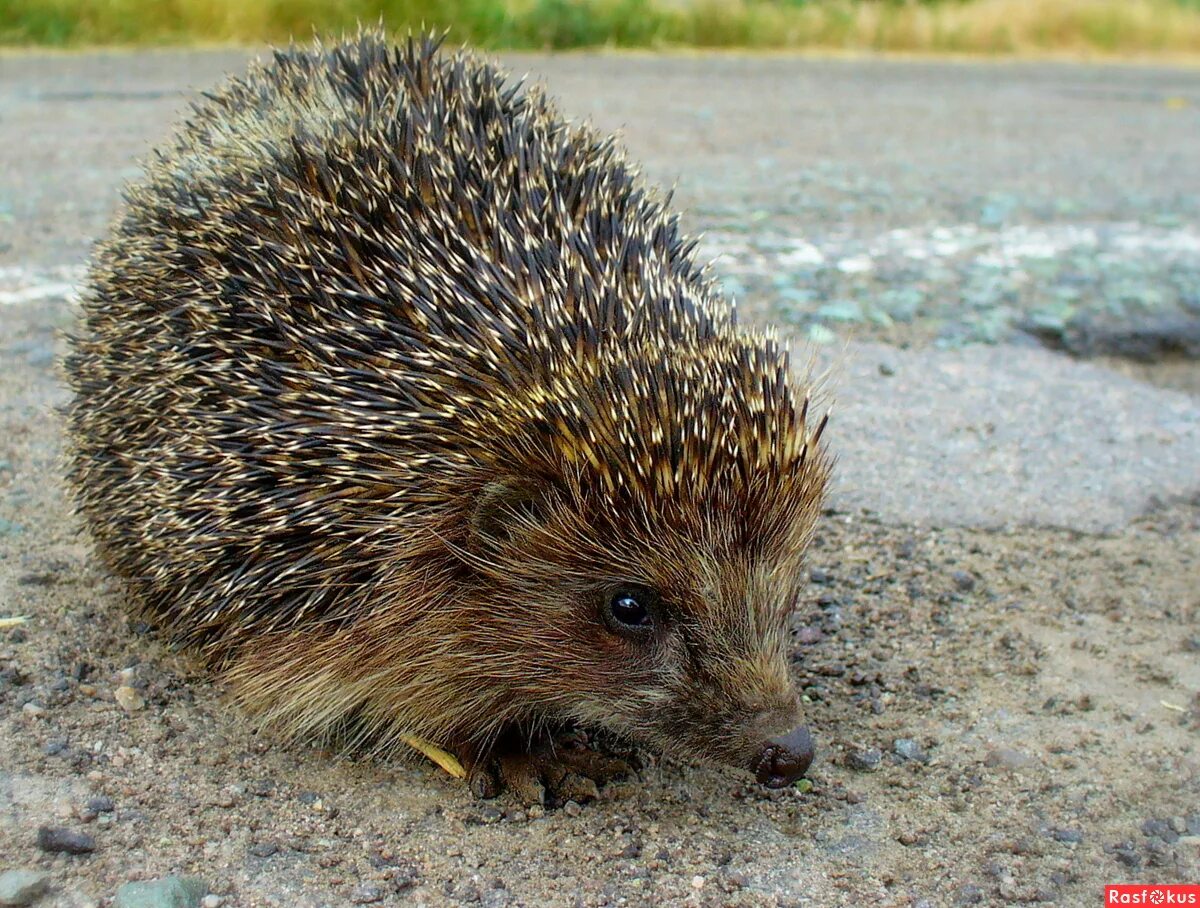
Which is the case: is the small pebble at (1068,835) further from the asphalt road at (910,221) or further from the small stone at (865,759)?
the asphalt road at (910,221)

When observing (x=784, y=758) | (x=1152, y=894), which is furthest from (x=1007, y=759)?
(x=784, y=758)

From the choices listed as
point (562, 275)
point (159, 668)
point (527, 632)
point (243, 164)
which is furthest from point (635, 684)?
point (243, 164)

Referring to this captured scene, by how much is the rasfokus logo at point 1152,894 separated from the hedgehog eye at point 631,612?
55.2 inches

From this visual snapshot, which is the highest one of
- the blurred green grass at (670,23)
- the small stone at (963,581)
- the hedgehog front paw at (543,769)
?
the blurred green grass at (670,23)

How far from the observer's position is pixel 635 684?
3.56m

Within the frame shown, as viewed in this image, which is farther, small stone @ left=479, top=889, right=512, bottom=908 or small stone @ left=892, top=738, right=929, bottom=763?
small stone @ left=892, top=738, right=929, bottom=763

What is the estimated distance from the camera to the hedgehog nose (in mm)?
3352

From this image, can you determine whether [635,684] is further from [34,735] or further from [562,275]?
[34,735]

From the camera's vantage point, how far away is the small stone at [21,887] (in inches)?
115

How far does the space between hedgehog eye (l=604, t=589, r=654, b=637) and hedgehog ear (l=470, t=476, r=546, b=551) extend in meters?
0.31

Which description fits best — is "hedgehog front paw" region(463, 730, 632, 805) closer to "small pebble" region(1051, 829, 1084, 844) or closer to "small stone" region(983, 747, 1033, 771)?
"small stone" region(983, 747, 1033, 771)

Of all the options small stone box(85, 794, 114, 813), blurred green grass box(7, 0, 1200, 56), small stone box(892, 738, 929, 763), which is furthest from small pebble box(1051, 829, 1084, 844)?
blurred green grass box(7, 0, 1200, 56)

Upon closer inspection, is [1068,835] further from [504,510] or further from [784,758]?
[504,510]

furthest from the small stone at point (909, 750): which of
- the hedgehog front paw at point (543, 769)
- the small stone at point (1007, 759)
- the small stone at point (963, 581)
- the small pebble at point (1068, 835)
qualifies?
the small stone at point (963, 581)
